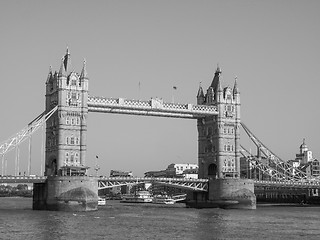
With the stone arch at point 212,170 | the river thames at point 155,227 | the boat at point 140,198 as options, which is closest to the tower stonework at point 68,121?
the river thames at point 155,227

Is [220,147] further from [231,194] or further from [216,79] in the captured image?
[216,79]

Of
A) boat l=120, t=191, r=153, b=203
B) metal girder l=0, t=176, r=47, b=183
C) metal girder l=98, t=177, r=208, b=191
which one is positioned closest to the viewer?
metal girder l=0, t=176, r=47, b=183

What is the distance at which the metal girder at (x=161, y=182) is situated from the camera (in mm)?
115812

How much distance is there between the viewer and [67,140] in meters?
117

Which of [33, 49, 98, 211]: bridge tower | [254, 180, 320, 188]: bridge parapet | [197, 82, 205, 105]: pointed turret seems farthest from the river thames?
[197, 82, 205, 105]: pointed turret

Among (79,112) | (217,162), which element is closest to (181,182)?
(217,162)

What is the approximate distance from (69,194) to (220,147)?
37.2m

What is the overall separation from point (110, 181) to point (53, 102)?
18028mm

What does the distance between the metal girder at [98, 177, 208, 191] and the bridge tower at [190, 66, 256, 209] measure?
2238 millimetres

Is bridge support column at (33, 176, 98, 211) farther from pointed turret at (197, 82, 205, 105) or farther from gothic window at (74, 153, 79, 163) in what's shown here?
pointed turret at (197, 82, 205, 105)

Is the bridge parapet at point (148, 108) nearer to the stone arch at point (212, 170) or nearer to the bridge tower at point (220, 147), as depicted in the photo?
the bridge tower at point (220, 147)

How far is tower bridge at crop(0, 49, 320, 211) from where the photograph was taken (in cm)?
10997

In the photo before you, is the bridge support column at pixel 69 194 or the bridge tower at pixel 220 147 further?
the bridge tower at pixel 220 147

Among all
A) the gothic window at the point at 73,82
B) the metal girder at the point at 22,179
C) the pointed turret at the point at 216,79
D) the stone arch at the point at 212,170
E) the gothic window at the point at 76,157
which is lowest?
the metal girder at the point at 22,179
